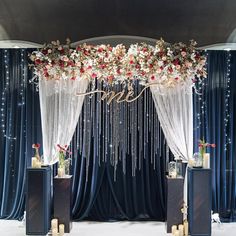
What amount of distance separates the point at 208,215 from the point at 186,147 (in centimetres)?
88

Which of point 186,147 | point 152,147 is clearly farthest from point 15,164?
point 186,147

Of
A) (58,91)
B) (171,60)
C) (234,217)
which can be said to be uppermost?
(171,60)

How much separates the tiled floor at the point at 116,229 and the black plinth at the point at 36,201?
0.24 metres

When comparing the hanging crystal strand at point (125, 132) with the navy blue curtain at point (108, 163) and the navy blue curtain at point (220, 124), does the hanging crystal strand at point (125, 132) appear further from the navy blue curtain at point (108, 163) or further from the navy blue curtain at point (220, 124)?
the navy blue curtain at point (220, 124)

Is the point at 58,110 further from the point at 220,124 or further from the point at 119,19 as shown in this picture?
the point at 220,124

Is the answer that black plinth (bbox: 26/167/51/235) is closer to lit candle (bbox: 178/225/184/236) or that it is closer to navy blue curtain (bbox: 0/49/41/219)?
navy blue curtain (bbox: 0/49/41/219)

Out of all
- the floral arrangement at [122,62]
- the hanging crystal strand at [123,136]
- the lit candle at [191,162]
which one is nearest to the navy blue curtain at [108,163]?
the hanging crystal strand at [123,136]

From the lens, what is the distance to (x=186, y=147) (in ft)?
16.3

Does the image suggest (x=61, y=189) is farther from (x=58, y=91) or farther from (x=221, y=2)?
(x=221, y=2)

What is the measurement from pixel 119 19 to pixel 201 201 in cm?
253

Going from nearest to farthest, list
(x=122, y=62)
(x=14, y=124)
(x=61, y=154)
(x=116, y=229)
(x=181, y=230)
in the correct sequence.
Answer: (x=181, y=230), (x=122, y=62), (x=61, y=154), (x=116, y=229), (x=14, y=124)

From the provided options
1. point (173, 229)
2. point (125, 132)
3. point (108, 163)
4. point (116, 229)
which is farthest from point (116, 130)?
point (173, 229)

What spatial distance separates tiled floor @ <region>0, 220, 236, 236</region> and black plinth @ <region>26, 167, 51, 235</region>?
0.24 m

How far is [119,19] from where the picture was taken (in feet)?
16.6
